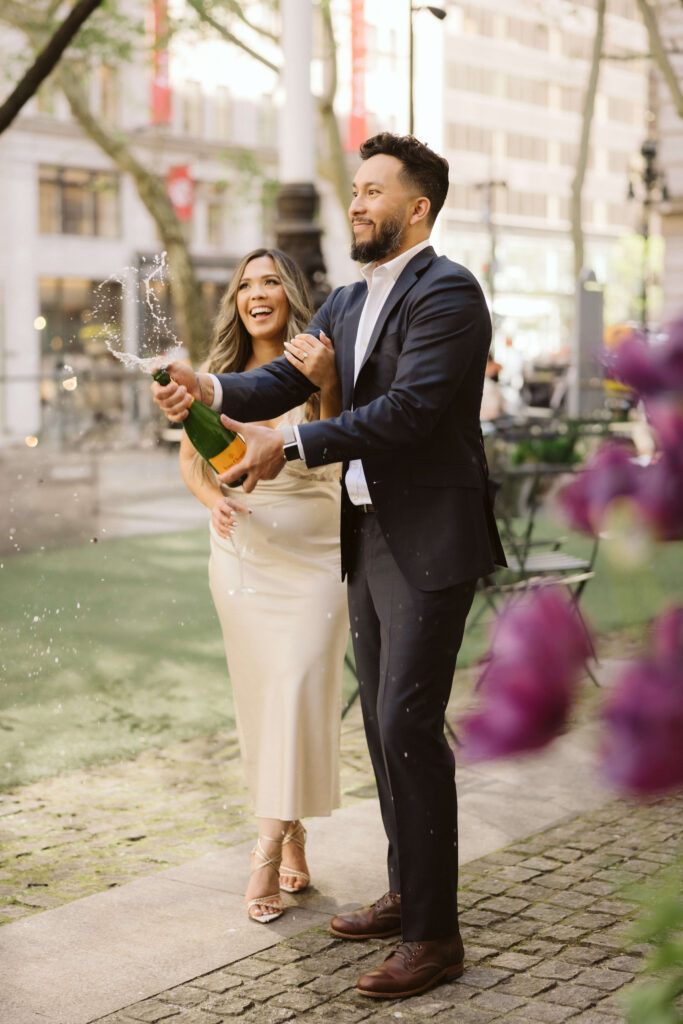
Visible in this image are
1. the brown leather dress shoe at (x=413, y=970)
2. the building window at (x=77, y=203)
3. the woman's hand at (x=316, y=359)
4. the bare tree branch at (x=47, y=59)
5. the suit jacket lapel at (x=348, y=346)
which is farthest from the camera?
the building window at (x=77, y=203)

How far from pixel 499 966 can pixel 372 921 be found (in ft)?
1.44

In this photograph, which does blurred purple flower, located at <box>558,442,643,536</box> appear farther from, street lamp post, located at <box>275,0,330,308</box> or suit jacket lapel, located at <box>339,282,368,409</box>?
street lamp post, located at <box>275,0,330,308</box>

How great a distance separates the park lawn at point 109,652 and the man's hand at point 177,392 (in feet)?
4.57

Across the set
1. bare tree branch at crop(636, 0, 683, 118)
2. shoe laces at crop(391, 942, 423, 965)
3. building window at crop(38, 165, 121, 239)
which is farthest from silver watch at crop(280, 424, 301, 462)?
building window at crop(38, 165, 121, 239)

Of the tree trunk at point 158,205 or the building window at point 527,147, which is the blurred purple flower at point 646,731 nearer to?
the tree trunk at point 158,205

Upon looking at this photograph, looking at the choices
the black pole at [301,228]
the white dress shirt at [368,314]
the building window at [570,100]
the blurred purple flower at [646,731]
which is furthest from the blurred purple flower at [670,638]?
the building window at [570,100]

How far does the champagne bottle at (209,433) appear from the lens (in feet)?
13.3

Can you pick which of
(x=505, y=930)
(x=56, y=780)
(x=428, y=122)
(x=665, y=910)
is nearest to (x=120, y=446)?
(x=428, y=122)

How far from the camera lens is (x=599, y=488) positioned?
53.2 inches

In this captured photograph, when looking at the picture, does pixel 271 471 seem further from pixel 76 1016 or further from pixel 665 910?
pixel 665 910

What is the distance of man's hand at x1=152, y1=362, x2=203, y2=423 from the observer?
3.97 metres

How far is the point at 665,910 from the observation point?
1479mm

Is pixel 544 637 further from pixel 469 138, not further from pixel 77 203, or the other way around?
pixel 469 138

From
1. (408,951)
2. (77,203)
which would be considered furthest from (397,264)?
(77,203)
